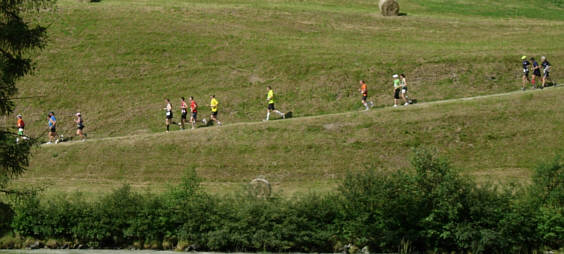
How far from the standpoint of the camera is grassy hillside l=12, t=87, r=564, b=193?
3853 cm

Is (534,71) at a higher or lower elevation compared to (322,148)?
higher

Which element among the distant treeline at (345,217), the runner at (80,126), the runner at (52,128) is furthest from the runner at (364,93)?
the runner at (52,128)

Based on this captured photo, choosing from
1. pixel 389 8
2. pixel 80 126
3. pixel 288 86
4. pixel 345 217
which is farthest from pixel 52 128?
pixel 389 8

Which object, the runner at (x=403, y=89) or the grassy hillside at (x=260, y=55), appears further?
the grassy hillside at (x=260, y=55)

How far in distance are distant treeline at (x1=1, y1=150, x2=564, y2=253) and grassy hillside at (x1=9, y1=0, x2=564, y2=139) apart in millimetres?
20553

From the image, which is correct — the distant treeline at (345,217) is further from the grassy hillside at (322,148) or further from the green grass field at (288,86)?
the grassy hillside at (322,148)

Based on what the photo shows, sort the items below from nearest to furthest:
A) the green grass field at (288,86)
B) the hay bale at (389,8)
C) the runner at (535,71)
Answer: the green grass field at (288,86) < the runner at (535,71) < the hay bale at (389,8)

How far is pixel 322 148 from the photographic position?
4103 cm

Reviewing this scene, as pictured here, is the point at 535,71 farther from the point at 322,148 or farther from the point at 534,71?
the point at 322,148

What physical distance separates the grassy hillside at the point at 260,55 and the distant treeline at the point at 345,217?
67.4 feet

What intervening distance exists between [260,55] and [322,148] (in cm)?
2297

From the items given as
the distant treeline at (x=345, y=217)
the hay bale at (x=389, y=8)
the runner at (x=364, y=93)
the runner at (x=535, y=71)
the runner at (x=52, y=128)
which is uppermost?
the hay bale at (x=389, y=8)

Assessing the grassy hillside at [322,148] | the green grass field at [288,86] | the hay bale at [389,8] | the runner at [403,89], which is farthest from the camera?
the hay bale at [389,8]

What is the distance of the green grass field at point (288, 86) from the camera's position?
40.0 meters
